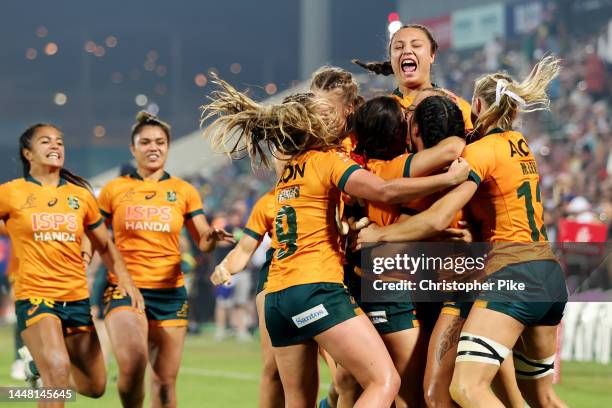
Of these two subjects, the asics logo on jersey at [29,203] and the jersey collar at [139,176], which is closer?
the asics logo on jersey at [29,203]

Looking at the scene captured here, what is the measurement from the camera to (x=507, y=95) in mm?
5031

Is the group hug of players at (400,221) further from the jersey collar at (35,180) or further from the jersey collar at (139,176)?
the jersey collar at (139,176)

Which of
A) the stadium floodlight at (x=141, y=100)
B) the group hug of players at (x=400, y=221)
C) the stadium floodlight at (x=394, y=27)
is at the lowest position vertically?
the group hug of players at (x=400, y=221)

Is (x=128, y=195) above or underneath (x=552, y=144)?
underneath

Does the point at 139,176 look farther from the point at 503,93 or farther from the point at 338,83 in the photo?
the point at 503,93

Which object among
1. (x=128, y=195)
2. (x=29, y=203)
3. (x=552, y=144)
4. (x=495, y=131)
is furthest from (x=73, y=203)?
(x=552, y=144)

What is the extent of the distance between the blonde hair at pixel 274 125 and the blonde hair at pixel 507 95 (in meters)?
0.79

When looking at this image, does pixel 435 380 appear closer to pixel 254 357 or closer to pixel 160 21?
pixel 254 357

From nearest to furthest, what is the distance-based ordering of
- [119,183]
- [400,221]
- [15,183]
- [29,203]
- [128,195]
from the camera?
[400,221], [29,203], [15,183], [128,195], [119,183]

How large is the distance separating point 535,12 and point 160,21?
19.8 meters

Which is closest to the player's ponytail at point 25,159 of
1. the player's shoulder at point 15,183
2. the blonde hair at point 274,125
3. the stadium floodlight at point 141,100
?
the player's shoulder at point 15,183

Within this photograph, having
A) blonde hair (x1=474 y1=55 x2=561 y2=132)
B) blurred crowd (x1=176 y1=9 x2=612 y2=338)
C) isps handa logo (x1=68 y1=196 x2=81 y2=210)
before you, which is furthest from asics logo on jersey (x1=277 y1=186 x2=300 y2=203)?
blurred crowd (x1=176 y1=9 x2=612 y2=338)

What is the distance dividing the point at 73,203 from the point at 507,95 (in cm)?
307

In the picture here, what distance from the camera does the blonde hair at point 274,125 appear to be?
4.90 meters
